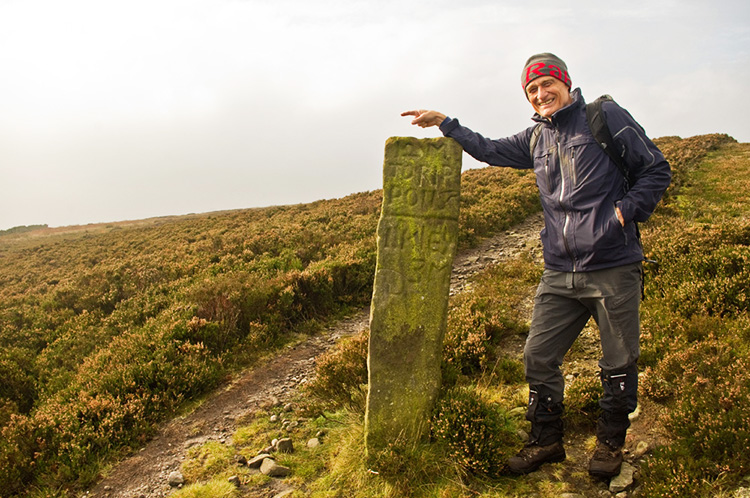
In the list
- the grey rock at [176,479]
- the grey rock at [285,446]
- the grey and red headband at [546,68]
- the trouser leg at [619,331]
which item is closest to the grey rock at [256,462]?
the grey rock at [285,446]

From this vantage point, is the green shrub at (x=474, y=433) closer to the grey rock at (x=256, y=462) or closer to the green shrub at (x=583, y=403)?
the green shrub at (x=583, y=403)

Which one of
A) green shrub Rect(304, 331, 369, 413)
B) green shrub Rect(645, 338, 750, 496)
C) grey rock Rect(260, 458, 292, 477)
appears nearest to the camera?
green shrub Rect(645, 338, 750, 496)

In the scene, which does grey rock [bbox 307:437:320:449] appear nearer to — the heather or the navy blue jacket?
the heather

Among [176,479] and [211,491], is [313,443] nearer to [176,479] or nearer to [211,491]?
[211,491]

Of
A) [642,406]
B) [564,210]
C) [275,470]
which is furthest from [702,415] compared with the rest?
[275,470]

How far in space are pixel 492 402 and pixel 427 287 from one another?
61.1 inches

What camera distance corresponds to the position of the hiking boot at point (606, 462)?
3344mm

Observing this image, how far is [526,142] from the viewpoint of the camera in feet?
12.9

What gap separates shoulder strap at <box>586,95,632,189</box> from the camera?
3162 millimetres

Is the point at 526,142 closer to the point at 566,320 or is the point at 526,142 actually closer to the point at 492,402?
the point at 566,320

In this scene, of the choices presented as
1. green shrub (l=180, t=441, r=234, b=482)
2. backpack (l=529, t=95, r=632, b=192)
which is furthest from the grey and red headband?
green shrub (l=180, t=441, r=234, b=482)

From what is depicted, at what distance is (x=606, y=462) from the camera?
11.0 ft

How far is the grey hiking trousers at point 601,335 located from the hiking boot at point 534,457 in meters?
0.06

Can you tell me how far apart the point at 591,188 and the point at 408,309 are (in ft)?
5.99
